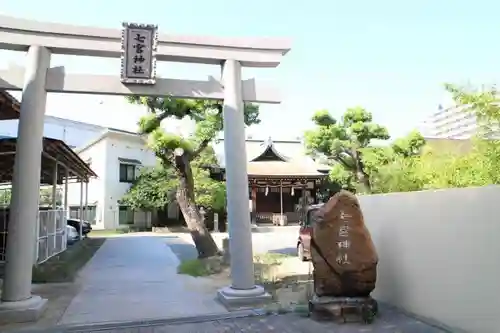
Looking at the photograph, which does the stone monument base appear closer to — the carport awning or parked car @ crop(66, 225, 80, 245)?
parked car @ crop(66, 225, 80, 245)

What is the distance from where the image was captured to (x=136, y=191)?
27.5 meters

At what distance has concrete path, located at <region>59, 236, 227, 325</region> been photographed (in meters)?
6.29

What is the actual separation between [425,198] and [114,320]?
453cm

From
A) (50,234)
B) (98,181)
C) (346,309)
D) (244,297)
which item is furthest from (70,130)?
(346,309)

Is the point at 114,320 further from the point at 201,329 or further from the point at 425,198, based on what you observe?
the point at 425,198

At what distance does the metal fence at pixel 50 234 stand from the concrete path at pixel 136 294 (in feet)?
4.19

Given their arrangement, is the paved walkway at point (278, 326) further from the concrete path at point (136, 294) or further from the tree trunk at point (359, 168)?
the tree trunk at point (359, 168)

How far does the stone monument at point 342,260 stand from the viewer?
5680 millimetres

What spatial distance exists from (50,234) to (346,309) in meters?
10.3

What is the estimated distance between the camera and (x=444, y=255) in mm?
5230

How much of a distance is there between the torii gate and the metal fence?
5082 mm

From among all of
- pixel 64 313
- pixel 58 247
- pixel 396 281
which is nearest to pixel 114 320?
pixel 64 313

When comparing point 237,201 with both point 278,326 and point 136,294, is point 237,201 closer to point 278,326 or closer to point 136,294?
point 278,326

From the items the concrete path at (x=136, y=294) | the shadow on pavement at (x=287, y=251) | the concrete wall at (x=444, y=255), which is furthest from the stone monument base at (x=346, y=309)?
the shadow on pavement at (x=287, y=251)
